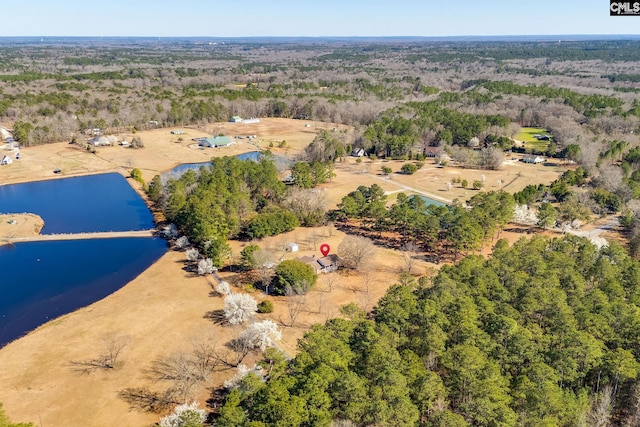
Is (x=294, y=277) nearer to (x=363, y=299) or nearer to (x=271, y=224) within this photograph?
(x=363, y=299)

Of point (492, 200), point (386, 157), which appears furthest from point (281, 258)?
point (386, 157)

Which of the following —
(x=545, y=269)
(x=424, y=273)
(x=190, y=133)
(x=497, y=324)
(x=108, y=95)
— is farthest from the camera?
(x=108, y=95)

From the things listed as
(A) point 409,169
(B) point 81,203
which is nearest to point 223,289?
(B) point 81,203

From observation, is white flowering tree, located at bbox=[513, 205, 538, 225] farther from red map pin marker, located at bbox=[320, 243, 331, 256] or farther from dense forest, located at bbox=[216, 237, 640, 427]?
red map pin marker, located at bbox=[320, 243, 331, 256]

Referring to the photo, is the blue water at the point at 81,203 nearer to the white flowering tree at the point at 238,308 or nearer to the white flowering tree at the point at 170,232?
the white flowering tree at the point at 170,232

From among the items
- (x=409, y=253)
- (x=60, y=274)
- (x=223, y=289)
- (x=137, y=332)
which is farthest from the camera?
(x=409, y=253)

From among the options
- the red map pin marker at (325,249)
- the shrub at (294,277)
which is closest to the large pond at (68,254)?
the shrub at (294,277)

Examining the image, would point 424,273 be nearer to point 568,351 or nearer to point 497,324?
point 497,324

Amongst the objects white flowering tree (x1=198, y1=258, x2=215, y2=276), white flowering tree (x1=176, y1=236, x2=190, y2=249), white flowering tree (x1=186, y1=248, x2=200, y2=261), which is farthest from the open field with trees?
white flowering tree (x1=186, y1=248, x2=200, y2=261)
